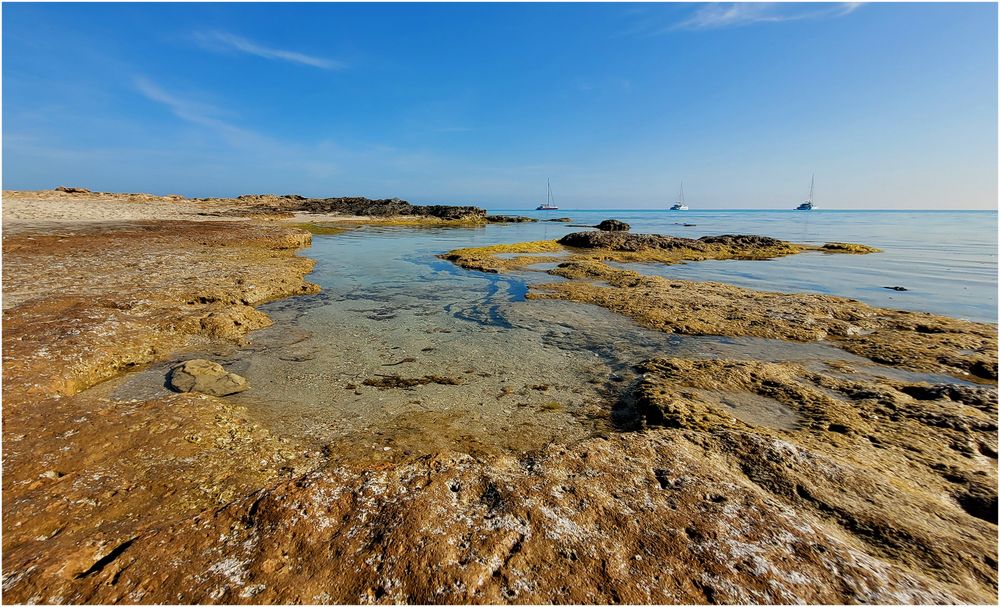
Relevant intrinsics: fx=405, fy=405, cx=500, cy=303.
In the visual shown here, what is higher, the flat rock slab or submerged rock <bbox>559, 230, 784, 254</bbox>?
submerged rock <bbox>559, 230, 784, 254</bbox>

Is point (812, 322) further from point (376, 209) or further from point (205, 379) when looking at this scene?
point (376, 209)

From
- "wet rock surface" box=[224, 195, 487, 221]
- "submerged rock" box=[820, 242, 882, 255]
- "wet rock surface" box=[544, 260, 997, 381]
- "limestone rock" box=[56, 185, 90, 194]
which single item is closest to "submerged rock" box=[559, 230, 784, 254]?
"submerged rock" box=[820, 242, 882, 255]

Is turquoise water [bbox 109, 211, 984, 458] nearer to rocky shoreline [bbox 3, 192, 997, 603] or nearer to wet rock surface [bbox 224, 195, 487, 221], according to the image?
rocky shoreline [bbox 3, 192, 997, 603]

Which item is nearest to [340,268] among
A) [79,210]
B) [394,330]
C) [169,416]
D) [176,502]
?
[394,330]

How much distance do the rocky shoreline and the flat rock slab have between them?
2.11 ft

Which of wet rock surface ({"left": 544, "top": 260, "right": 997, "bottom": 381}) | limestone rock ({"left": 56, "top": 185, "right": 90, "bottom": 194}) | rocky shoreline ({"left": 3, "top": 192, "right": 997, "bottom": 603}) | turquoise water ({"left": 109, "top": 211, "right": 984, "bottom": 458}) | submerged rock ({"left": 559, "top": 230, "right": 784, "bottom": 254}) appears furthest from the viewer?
limestone rock ({"left": 56, "top": 185, "right": 90, "bottom": 194})

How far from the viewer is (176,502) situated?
3186mm

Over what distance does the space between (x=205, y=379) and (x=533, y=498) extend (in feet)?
16.4

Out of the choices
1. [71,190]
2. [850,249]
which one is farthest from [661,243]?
[71,190]

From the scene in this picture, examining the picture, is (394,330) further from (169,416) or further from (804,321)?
(804,321)

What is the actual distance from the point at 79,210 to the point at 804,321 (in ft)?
161

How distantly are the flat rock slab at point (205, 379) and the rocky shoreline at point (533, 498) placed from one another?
64cm

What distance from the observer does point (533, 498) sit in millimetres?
3023

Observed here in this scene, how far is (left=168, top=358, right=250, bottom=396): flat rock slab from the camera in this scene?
5391 millimetres
